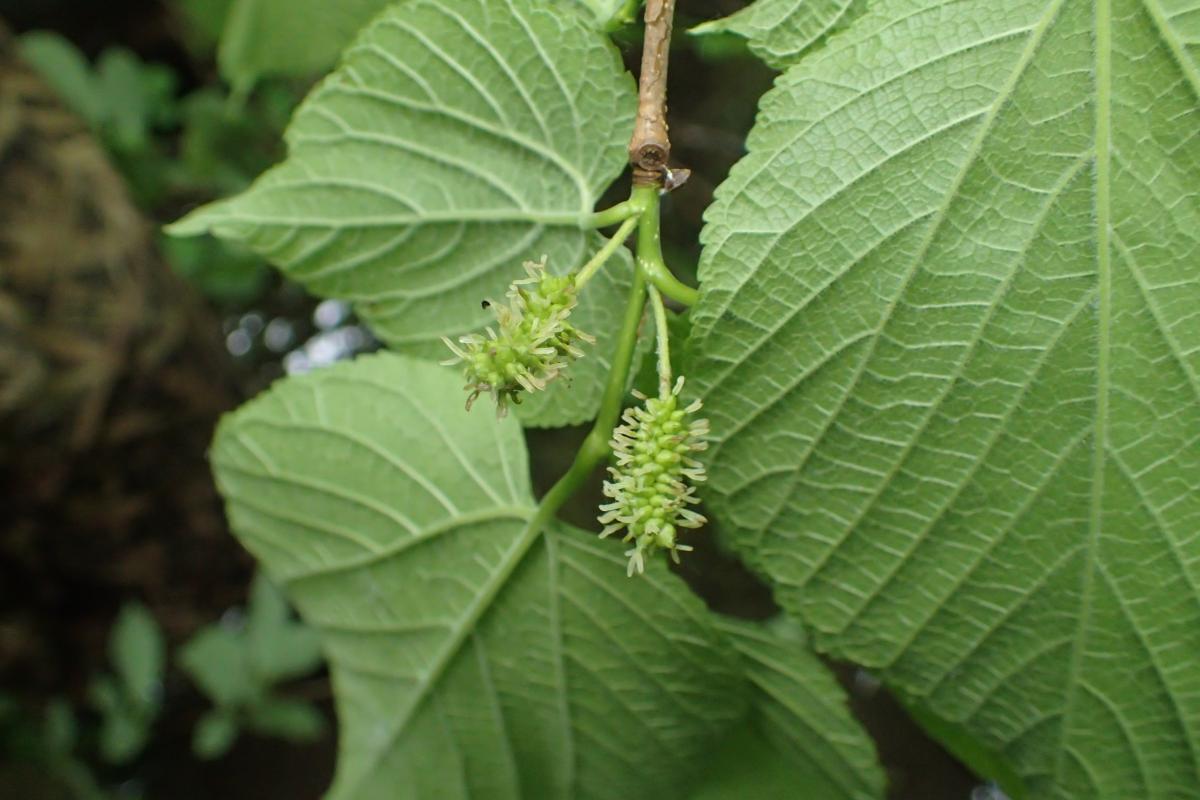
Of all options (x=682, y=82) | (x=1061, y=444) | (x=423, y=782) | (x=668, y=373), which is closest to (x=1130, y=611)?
(x=1061, y=444)

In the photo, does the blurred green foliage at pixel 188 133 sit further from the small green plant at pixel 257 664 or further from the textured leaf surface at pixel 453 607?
the textured leaf surface at pixel 453 607

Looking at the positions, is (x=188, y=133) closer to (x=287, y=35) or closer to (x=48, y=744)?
(x=287, y=35)

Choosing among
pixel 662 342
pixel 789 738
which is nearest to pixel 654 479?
pixel 662 342

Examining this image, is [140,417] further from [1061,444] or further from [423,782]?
[1061,444]

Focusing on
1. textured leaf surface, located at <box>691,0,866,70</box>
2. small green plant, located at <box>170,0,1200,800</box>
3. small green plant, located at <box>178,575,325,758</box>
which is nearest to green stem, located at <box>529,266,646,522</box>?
small green plant, located at <box>170,0,1200,800</box>

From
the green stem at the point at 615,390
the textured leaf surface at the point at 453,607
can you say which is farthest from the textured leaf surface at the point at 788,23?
the textured leaf surface at the point at 453,607

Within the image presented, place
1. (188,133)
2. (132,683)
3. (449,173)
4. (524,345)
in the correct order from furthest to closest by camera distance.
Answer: (188,133)
(132,683)
(449,173)
(524,345)

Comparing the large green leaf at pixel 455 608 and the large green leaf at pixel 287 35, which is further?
the large green leaf at pixel 287 35
